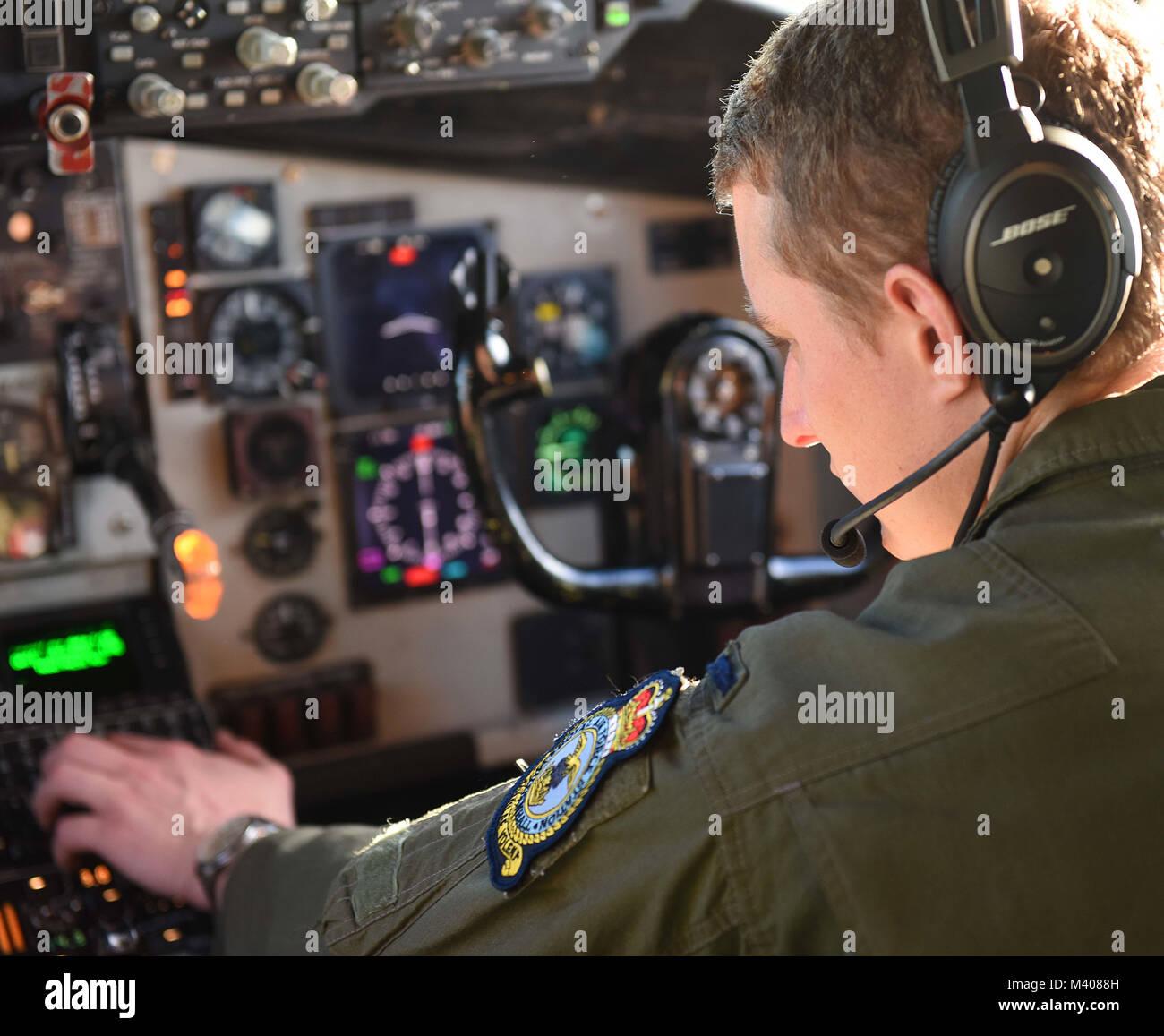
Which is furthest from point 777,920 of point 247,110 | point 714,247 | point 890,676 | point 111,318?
point 714,247

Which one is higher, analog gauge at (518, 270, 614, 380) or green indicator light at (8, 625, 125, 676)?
analog gauge at (518, 270, 614, 380)

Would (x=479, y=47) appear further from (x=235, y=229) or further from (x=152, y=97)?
(x=235, y=229)

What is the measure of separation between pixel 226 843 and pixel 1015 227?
94 centimetres

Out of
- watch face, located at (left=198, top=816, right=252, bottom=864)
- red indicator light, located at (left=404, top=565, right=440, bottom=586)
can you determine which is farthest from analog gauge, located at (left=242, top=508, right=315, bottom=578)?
watch face, located at (left=198, top=816, right=252, bottom=864)

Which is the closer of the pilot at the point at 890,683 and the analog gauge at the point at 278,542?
the pilot at the point at 890,683

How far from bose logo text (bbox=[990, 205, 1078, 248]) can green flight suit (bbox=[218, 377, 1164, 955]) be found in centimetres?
11

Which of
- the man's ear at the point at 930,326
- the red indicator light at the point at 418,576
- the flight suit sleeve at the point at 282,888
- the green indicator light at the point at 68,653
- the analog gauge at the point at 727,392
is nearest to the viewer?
the man's ear at the point at 930,326

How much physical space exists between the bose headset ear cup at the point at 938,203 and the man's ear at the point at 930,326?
0.01m

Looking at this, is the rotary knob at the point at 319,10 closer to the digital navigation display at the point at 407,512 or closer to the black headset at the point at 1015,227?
the black headset at the point at 1015,227

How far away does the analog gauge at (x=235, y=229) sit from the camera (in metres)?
1.92

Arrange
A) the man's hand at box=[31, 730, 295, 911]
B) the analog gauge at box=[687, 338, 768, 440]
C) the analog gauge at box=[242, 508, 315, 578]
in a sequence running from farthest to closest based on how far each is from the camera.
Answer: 1. the analog gauge at box=[242, 508, 315, 578]
2. the analog gauge at box=[687, 338, 768, 440]
3. the man's hand at box=[31, 730, 295, 911]

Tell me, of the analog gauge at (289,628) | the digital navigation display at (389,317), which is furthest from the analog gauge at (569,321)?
the analog gauge at (289,628)

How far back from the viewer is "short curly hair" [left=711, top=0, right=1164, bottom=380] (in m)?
0.77

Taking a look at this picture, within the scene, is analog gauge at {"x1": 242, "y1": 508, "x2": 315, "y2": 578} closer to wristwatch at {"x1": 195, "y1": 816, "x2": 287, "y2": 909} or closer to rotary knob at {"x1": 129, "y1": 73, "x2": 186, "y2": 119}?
wristwatch at {"x1": 195, "y1": 816, "x2": 287, "y2": 909}
